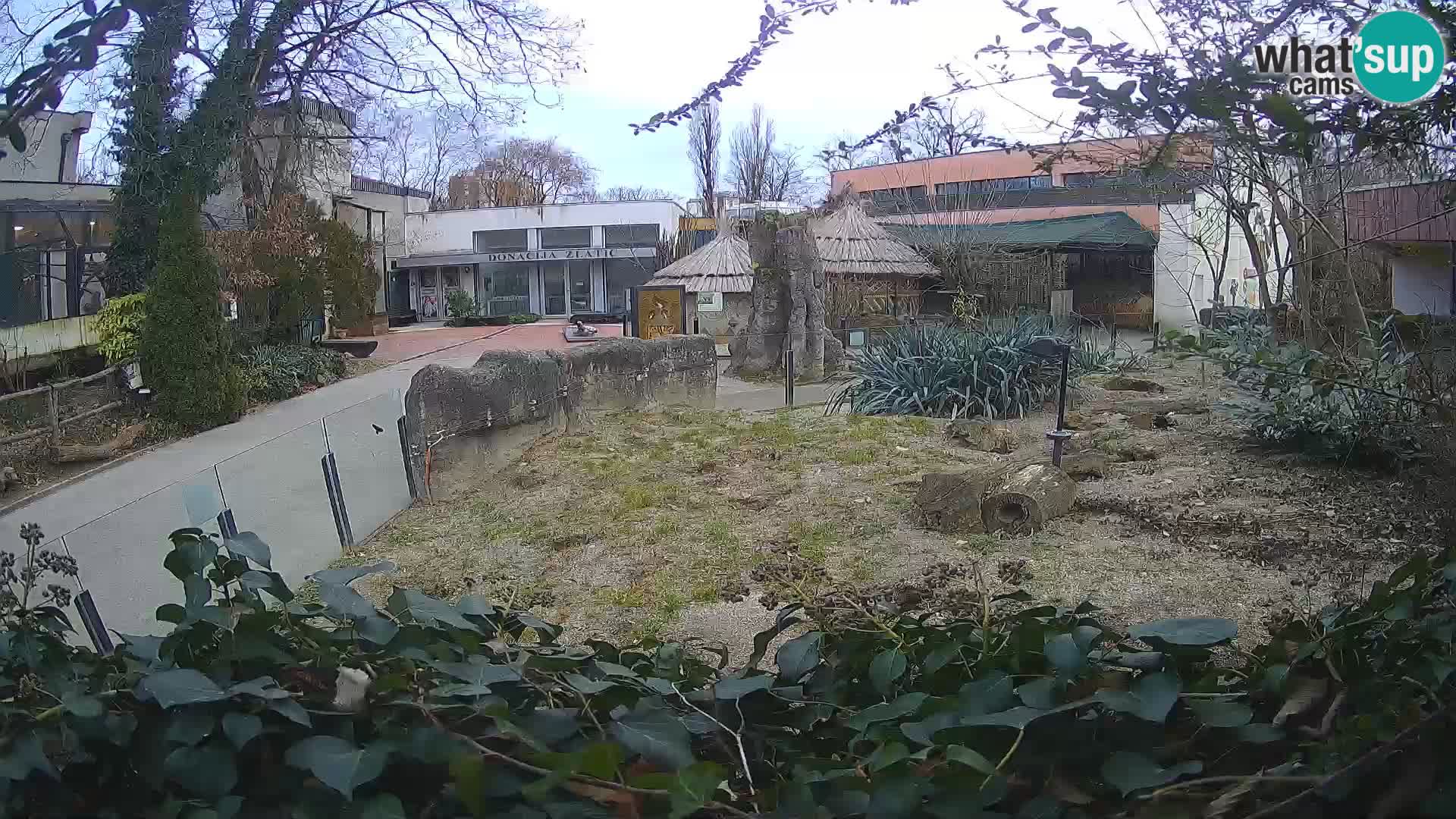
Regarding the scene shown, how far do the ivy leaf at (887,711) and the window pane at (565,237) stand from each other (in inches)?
1594

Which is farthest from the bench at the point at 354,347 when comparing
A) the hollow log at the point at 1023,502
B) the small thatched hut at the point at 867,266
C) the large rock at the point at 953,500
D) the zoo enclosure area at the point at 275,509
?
the hollow log at the point at 1023,502

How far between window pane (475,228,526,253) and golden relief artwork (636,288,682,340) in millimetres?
19292

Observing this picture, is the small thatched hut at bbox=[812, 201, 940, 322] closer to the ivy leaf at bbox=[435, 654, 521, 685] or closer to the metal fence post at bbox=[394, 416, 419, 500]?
the metal fence post at bbox=[394, 416, 419, 500]

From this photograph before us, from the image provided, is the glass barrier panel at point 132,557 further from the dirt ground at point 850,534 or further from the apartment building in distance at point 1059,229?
the apartment building in distance at point 1059,229

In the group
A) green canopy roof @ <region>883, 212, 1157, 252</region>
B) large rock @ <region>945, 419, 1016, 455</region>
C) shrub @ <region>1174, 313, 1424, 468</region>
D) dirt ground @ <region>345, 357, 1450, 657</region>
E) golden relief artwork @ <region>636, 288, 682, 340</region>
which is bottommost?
dirt ground @ <region>345, 357, 1450, 657</region>

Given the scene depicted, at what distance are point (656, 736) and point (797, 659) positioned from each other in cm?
38

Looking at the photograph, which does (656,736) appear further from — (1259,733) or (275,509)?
(275,509)

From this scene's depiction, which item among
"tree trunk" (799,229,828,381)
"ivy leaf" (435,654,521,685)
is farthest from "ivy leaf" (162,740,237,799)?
"tree trunk" (799,229,828,381)

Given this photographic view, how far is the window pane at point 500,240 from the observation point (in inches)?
1635

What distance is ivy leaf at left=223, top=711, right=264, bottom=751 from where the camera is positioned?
1.43 metres

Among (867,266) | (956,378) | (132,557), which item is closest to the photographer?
(132,557)

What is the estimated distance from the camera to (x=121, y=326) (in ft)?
47.5

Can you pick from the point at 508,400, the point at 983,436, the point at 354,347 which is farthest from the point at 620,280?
the point at 983,436

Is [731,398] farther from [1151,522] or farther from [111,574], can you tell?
[111,574]
